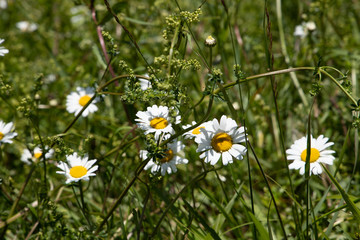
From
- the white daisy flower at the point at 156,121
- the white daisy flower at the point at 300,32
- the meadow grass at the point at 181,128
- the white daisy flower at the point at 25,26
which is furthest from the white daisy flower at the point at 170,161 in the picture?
the white daisy flower at the point at 25,26

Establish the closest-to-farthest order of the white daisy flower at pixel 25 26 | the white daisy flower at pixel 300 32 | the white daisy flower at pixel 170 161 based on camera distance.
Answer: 1. the white daisy flower at pixel 170 161
2. the white daisy flower at pixel 300 32
3. the white daisy flower at pixel 25 26

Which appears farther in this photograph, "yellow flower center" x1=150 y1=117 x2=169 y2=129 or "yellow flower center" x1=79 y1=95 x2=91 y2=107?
"yellow flower center" x1=79 y1=95 x2=91 y2=107

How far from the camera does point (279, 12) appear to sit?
2.56 metres

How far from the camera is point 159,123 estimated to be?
154cm

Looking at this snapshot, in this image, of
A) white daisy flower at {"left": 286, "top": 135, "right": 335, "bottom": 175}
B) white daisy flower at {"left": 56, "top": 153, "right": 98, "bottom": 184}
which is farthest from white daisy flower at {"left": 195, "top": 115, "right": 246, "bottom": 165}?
white daisy flower at {"left": 56, "top": 153, "right": 98, "bottom": 184}

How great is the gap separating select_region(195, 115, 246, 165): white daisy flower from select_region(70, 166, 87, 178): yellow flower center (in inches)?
21.5

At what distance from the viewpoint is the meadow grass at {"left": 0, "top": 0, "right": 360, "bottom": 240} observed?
151 cm

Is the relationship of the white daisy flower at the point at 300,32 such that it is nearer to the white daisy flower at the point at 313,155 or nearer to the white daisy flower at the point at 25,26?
the white daisy flower at the point at 313,155

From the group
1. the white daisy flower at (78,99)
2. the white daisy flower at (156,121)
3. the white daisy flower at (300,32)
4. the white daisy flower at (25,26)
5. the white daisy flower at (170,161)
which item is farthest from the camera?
the white daisy flower at (25,26)

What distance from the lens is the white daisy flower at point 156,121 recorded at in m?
1.50

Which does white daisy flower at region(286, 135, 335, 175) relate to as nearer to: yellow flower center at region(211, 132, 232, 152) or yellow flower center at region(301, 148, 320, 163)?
yellow flower center at region(301, 148, 320, 163)

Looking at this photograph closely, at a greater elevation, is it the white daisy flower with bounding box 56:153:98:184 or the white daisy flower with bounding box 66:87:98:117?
the white daisy flower with bounding box 66:87:98:117

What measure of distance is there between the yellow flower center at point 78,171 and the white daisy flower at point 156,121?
371 mm

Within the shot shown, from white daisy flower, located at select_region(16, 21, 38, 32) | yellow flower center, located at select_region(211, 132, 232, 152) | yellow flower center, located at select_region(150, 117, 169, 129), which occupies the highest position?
white daisy flower, located at select_region(16, 21, 38, 32)
